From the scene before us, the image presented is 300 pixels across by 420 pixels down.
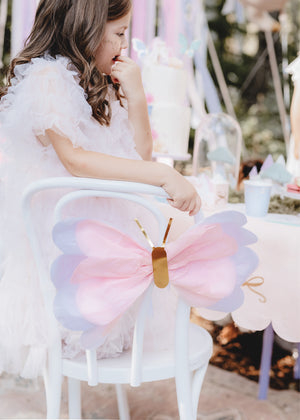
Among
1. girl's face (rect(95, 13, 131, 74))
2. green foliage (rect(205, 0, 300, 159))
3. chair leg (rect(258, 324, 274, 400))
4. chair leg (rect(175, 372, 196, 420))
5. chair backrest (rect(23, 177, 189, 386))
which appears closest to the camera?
chair backrest (rect(23, 177, 189, 386))

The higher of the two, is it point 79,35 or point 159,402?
point 79,35

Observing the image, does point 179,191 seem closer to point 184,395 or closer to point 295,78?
point 184,395

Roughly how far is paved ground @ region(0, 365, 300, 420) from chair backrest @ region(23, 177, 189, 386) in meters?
0.76

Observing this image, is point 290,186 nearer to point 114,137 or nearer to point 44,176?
point 114,137

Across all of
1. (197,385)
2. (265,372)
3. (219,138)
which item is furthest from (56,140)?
(219,138)

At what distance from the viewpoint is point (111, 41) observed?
1.11 m

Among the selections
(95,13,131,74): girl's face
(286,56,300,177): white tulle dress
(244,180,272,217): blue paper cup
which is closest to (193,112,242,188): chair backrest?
(286,56,300,177): white tulle dress

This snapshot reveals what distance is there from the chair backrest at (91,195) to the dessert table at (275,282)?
0.32m

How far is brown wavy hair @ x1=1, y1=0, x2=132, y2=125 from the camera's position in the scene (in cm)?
105

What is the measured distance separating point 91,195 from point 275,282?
55 centimetres

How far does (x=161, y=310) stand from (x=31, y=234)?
1.10ft

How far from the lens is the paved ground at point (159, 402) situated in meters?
1.63

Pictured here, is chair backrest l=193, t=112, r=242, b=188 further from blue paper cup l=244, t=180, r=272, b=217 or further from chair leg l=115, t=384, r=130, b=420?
chair leg l=115, t=384, r=130, b=420

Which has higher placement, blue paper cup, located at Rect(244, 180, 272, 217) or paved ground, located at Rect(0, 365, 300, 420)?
blue paper cup, located at Rect(244, 180, 272, 217)
